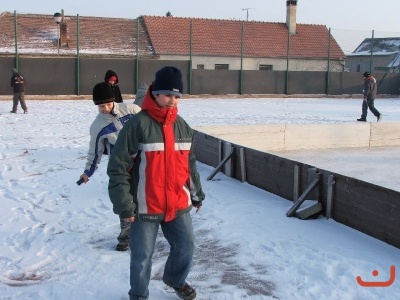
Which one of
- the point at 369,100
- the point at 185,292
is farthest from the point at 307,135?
the point at 185,292

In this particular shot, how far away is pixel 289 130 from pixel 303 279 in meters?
6.80

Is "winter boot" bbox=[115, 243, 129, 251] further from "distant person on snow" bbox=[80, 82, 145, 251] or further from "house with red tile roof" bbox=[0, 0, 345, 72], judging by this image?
"house with red tile roof" bbox=[0, 0, 345, 72]

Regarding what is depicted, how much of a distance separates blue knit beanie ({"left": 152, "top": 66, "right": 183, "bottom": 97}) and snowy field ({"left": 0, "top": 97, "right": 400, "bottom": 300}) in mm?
1444

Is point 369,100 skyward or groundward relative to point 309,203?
skyward

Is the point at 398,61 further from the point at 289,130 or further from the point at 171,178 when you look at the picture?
the point at 171,178

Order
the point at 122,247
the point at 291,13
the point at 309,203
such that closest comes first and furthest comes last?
the point at 122,247 → the point at 309,203 → the point at 291,13

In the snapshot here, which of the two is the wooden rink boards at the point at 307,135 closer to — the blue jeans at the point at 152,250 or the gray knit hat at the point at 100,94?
the gray knit hat at the point at 100,94

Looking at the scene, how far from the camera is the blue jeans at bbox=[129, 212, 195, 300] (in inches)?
137

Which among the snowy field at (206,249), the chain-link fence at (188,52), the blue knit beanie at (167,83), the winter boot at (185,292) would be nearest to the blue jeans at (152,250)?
the winter boot at (185,292)

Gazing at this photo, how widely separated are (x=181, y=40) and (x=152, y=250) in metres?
31.3

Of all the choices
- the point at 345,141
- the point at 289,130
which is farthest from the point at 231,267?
the point at 345,141

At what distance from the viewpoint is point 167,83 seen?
3385 mm

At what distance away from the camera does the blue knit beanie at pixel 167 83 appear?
3385mm

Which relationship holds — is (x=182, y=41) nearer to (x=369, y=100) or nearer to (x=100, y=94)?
(x=369, y=100)
